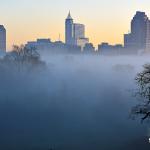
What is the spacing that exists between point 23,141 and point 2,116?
15970mm

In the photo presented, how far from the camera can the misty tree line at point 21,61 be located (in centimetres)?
11412

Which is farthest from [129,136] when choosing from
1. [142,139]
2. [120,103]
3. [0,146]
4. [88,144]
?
[120,103]

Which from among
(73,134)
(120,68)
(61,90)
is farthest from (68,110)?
(120,68)

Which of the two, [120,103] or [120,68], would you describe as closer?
[120,103]

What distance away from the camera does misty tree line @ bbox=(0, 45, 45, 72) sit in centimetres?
11412

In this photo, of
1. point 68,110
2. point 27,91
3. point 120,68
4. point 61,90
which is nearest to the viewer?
point 68,110

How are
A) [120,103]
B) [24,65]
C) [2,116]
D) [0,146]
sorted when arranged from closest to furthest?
[0,146], [2,116], [120,103], [24,65]

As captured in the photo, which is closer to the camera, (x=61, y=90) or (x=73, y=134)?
(x=73, y=134)

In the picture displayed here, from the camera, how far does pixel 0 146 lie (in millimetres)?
46094

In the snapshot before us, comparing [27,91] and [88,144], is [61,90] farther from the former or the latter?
[88,144]

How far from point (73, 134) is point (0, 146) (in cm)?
958

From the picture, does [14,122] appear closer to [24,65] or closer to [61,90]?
[61,90]

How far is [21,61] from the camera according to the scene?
379 ft

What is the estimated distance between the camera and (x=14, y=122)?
59750 millimetres
